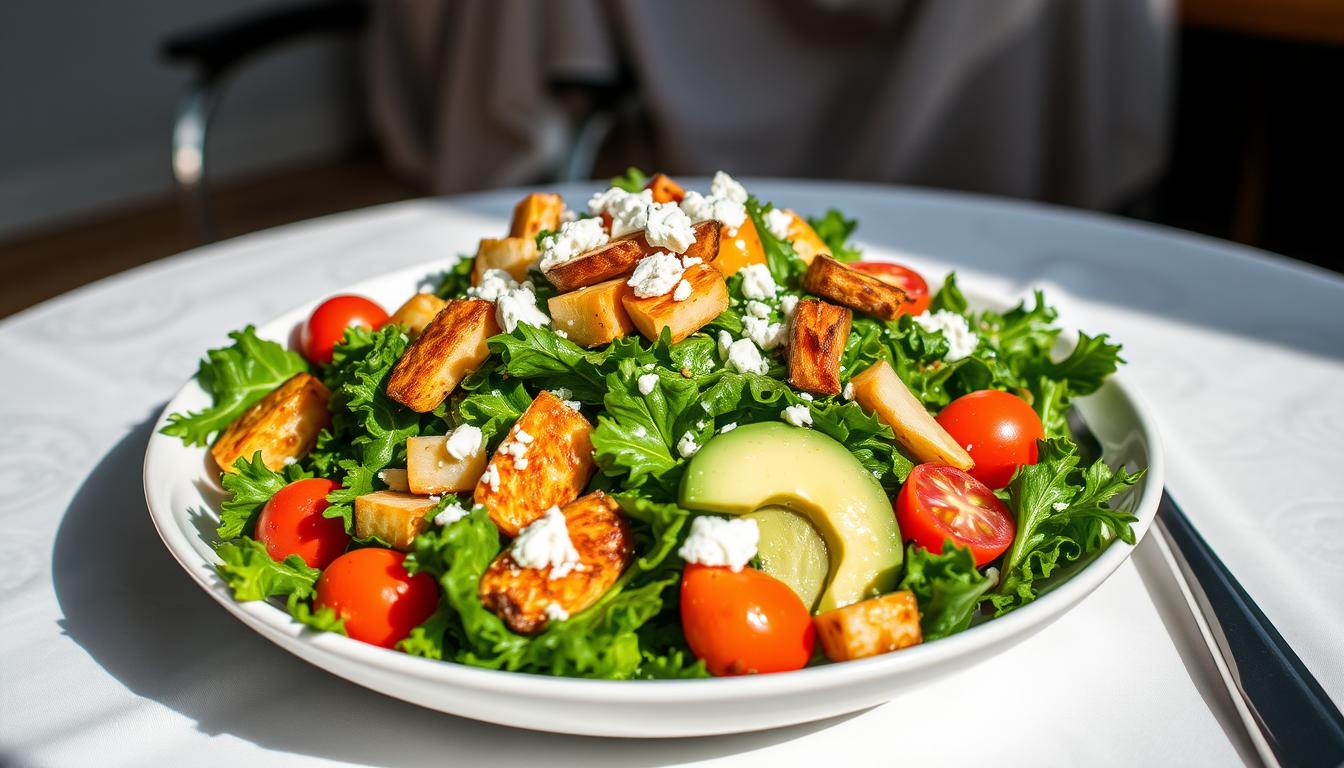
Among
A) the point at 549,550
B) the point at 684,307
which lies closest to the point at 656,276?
the point at 684,307

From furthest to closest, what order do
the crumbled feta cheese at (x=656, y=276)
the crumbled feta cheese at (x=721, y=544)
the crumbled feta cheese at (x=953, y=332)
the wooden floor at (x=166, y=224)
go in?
the wooden floor at (x=166, y=224)
the crumbled feta cheese at (x=953, y=332)
the crumbled feta cheese at (x=656, y=276)
the crumbled feta cheese at (x=721, y=544)

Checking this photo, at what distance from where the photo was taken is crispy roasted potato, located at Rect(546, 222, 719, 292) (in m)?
1.35

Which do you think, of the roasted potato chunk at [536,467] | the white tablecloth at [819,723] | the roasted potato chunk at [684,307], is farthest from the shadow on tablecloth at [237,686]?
the roasted potato chunk at [684,307]

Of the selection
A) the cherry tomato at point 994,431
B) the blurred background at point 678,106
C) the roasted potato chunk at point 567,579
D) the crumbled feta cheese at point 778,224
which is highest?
the crumbled feta cheese at point 778,224

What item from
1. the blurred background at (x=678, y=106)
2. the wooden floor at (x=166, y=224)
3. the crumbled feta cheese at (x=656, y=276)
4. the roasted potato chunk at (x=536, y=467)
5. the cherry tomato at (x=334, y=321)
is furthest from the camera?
the wooden floor at (x=166, y=224)

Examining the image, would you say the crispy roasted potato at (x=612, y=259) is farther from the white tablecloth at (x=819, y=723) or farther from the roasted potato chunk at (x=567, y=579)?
the white tablecloth at (x=819, y=723)

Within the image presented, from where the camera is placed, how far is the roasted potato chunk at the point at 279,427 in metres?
1.40

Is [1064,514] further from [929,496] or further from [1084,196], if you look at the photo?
[1084,196]

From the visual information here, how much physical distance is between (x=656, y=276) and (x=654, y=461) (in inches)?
8.9

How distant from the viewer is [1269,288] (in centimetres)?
204

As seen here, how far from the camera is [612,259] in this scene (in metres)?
1.35

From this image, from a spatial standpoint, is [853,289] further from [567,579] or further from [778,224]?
[567,579]

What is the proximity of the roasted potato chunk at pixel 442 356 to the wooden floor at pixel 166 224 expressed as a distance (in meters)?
4.45

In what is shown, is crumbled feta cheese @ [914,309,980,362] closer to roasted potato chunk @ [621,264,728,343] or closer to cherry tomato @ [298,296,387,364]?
roasted potato chunk @ [621,264,728,343]
